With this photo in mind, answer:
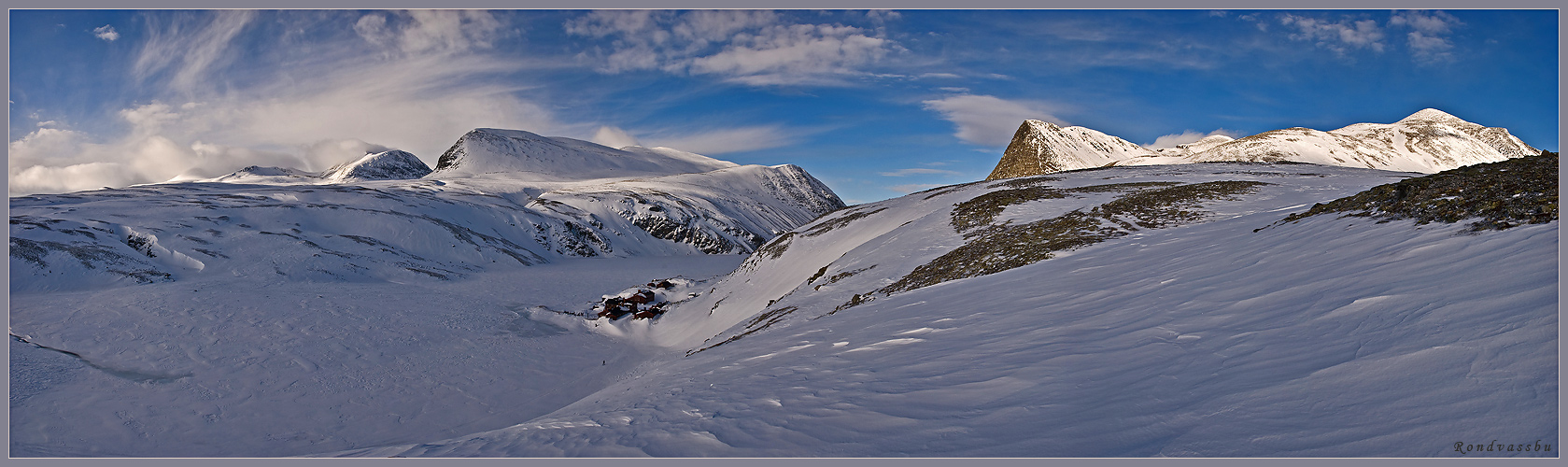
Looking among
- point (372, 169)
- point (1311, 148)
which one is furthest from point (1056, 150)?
point (372, 169)

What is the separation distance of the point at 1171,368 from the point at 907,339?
324 cm

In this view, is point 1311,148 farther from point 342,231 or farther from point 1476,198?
point 342,231

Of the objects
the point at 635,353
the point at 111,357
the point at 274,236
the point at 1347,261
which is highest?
the point at 274,236

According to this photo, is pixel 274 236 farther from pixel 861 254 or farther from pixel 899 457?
pixel 899 457

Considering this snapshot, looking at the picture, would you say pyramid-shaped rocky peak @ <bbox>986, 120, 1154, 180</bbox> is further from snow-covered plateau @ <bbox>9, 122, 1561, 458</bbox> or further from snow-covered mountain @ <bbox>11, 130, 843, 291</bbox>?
snow-covered plateau @ <bbox>9, 122, 1561, 458</bbox>

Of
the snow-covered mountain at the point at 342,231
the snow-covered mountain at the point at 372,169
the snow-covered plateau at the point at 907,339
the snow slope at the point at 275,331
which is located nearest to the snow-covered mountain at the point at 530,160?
the snow-covered mountain at the point at 372,169

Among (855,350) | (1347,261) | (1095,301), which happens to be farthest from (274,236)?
(1347,261)

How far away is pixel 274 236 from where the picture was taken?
114 ft

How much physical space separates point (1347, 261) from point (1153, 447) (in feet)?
16.6

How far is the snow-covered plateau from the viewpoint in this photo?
372 cm

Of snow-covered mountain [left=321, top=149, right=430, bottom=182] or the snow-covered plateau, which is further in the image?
snow-covered mountain [left=321, top=149, right=430, bottom=182]

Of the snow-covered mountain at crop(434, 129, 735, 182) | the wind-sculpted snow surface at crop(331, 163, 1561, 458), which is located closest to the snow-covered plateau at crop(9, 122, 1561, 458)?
the wind-sculpted snow surface at crop(331, 163, 1561, 458)

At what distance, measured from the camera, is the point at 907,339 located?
297 inches

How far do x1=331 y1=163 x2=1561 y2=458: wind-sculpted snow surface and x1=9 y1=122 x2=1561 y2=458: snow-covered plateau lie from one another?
3 centimetres
